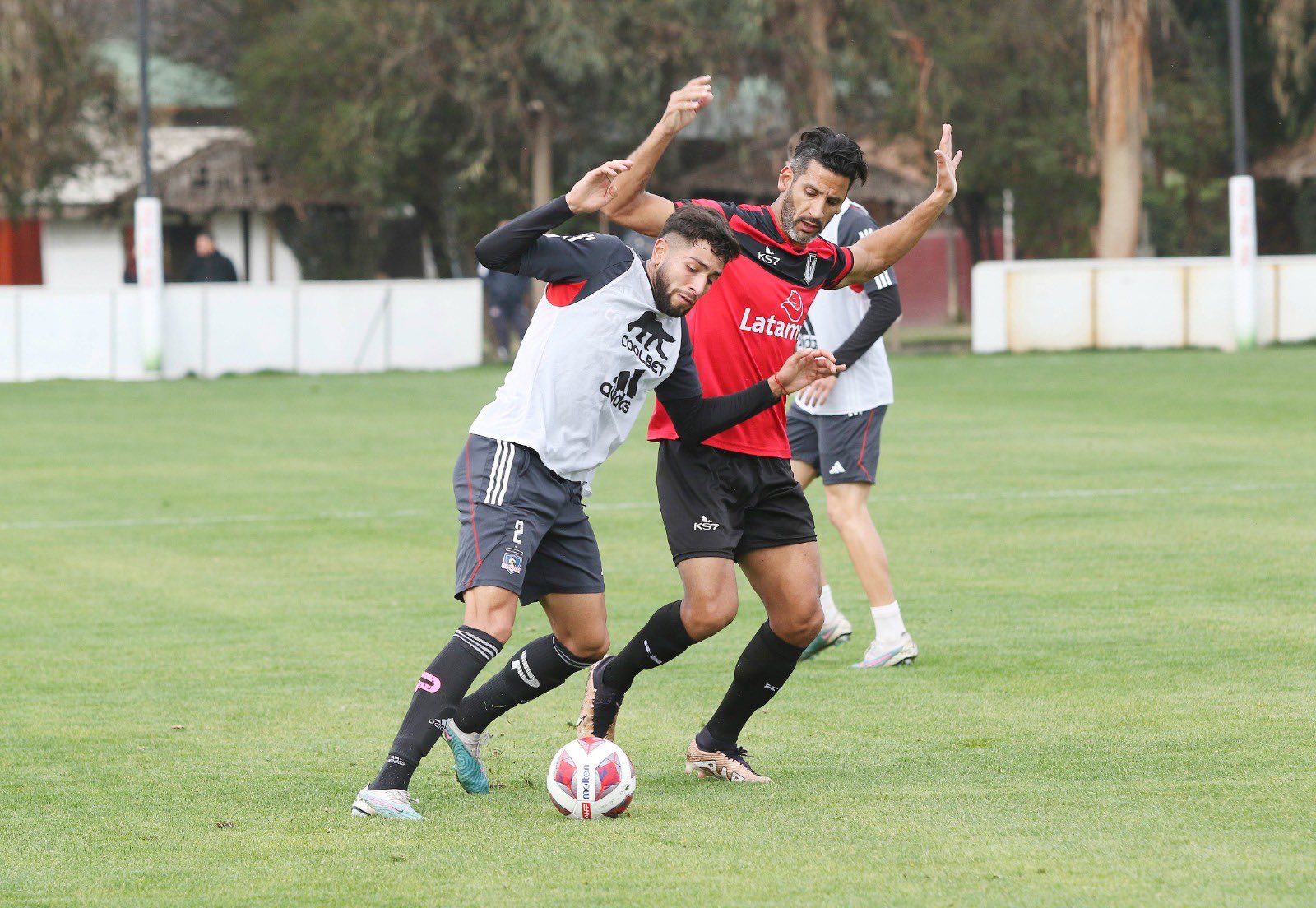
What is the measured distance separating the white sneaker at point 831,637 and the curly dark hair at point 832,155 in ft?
9.27

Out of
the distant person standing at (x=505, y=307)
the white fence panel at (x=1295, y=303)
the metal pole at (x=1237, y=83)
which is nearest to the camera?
the metal pole at (x=1237, y=83)

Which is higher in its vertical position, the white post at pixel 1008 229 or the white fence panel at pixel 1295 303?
the white post at pixel 1008 229

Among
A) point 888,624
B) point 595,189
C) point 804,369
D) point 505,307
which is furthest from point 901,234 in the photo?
point 505,307

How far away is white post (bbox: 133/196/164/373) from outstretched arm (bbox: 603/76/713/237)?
23.1 metres

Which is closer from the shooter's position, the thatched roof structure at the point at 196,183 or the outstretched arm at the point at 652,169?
the outstretched arm at the point at 652,169

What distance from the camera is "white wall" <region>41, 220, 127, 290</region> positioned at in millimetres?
45344

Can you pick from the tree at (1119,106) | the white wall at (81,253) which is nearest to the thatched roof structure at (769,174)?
the tree at (1119,106)

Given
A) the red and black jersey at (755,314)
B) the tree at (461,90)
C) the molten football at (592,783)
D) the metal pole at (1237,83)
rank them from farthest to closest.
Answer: the tree at (461,90), the metal pole at (1237,83), the red and black jersey at (755,314), the molten football at (592,783)

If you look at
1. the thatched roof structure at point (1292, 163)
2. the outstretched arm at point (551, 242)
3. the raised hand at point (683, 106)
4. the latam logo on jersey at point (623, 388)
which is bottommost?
the latam logo on jersey at point (623, 388)

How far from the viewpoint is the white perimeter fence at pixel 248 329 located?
28250mm

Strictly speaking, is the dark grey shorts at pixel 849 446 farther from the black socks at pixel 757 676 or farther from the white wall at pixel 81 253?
the white wall at pixel 81 253

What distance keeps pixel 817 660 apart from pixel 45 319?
22.3 meters

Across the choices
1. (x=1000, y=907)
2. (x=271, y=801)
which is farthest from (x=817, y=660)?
(x=1000, y=907)

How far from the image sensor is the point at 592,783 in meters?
5.63
